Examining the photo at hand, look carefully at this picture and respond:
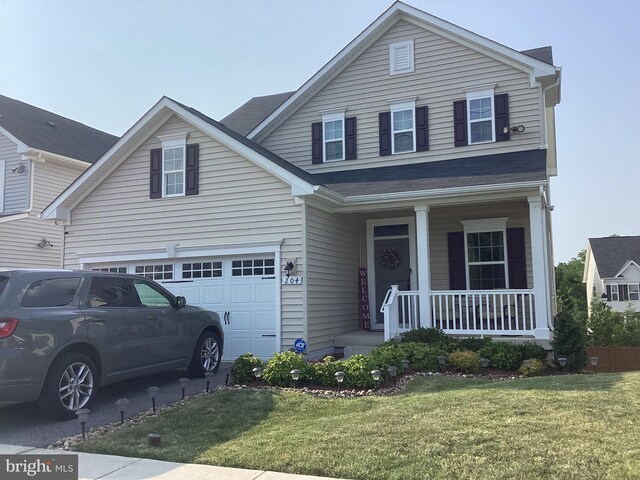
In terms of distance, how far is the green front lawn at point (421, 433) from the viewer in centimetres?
433

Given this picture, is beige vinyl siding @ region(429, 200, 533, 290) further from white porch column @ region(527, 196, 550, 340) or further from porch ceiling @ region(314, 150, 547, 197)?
white porch column @ region(527, 196, 550, 340)

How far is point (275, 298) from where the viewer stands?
35.1ft

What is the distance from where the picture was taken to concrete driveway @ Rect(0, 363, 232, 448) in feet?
18.9

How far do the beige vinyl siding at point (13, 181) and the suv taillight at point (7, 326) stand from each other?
12.4m

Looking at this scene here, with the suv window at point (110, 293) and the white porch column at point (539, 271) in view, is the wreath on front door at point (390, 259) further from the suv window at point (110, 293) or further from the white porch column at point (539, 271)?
the suv window at point (110, 293)

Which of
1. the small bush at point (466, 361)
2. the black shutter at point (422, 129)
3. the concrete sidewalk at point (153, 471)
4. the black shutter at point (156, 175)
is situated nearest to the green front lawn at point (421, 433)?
the concrete sidewalk at point (153, 471)

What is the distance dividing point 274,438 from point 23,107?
19255 mm

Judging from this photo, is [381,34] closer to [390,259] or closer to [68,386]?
[390,259]

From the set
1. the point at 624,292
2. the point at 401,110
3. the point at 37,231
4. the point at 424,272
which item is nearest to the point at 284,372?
the point at 424,272

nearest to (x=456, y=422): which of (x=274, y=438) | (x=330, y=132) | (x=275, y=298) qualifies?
(x=274, y=438)

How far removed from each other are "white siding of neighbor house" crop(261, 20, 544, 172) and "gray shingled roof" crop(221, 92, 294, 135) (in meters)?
2.37

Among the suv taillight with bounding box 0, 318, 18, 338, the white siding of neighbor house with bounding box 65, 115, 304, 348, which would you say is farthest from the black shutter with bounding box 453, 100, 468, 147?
the suv taillight with bounding box 0, 318, 18, 338

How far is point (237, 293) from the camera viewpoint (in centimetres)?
1110

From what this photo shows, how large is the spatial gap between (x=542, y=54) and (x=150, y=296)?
438 inches
